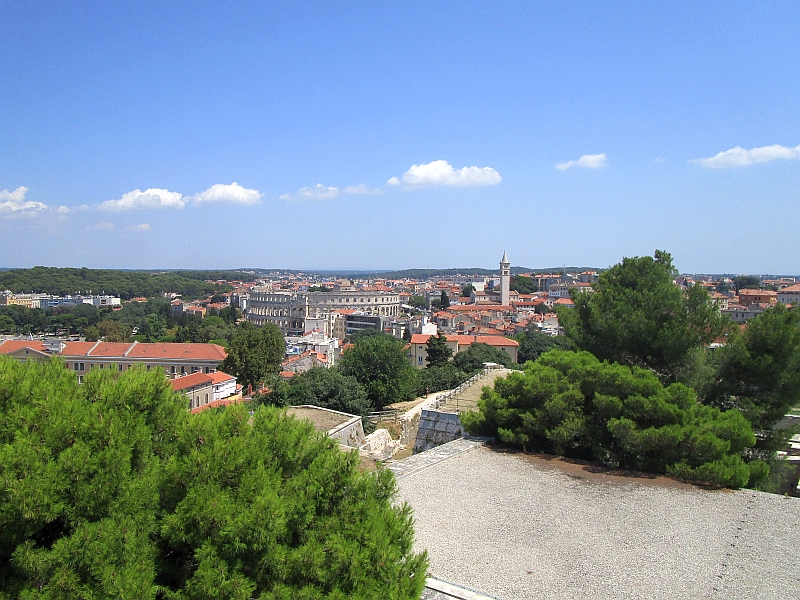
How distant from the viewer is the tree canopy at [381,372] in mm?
23078

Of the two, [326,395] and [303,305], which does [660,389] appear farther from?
[303,305]

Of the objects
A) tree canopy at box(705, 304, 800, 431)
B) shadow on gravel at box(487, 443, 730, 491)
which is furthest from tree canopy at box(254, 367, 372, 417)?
tree canopy at box(705, 304, 800, 431)

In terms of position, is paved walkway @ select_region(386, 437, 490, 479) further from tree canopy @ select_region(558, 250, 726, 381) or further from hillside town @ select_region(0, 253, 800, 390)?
hillside town @ select_region(0, 253, 800, 390)

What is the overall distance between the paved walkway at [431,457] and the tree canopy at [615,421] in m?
0.46

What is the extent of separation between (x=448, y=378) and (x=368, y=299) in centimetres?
5541

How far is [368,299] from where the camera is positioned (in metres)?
81.8

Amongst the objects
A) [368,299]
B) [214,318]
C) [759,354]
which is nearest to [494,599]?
[759,354]

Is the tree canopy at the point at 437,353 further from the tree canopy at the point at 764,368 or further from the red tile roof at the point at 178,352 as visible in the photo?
the tree canopy at the point at 764,368

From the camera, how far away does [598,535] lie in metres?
6.43

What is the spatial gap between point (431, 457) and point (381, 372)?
46.0 ft

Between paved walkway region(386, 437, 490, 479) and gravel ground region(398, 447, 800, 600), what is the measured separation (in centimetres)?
23

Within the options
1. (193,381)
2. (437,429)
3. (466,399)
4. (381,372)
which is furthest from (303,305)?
(437,429)

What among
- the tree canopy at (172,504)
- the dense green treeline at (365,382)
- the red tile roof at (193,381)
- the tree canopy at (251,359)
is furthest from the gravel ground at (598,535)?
the tree canopy at (251,359)

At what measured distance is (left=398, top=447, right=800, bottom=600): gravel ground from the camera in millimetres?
5375
